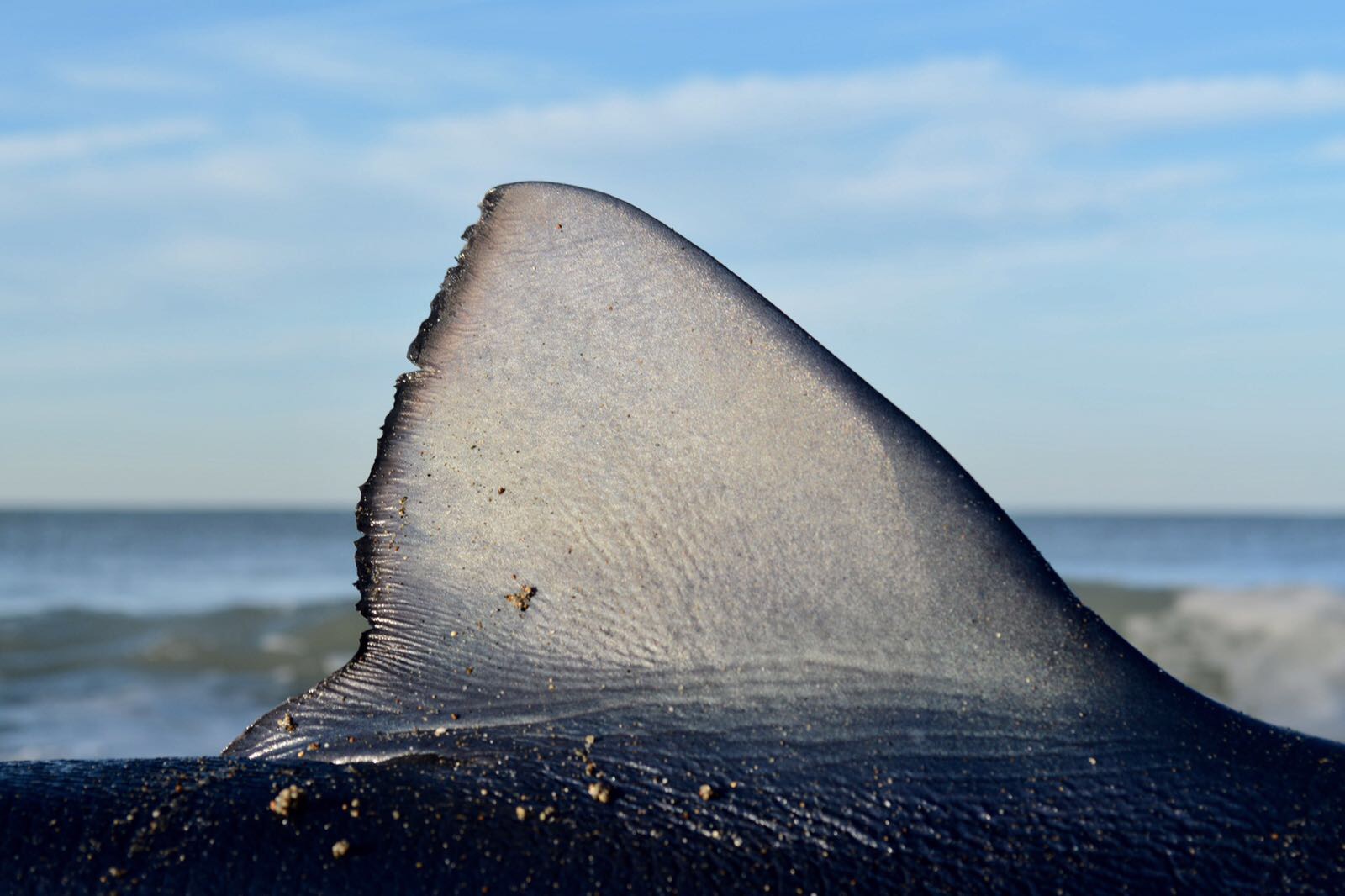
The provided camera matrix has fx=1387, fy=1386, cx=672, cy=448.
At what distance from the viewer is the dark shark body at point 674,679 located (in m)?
1.58

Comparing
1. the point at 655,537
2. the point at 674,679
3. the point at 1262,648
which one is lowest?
the point at 674,679

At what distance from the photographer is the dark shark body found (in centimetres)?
158

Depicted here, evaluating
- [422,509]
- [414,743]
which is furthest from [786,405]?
[414,743]

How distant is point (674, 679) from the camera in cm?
178

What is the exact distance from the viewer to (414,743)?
5.93 feet

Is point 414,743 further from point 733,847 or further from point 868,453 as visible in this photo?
point 868,453

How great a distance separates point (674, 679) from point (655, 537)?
19 centimetres

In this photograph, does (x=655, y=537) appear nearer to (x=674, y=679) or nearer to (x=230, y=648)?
(x=674, y=679)

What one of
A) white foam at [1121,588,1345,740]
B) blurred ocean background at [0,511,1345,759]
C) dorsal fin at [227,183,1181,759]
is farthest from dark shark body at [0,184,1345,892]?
white foam at [1121,588,1345,740]

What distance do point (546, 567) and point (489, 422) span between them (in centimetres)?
22

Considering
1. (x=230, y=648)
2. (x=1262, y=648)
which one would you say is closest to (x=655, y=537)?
(x=230, y=648)

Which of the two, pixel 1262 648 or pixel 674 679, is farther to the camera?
pixel 1262 648

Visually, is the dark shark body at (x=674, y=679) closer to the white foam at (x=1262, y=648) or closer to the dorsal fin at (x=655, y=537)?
the dorsal fin at (x=655, y=537)

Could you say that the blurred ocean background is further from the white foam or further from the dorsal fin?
the dorsal fin
